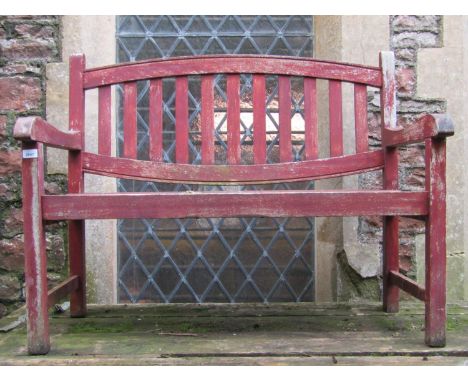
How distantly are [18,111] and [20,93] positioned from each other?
0.27ft

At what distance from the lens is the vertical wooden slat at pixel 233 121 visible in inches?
89.6

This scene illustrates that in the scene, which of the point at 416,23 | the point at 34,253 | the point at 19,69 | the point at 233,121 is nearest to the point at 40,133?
the point at 34,253

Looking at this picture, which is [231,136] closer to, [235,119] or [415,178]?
[235,119]

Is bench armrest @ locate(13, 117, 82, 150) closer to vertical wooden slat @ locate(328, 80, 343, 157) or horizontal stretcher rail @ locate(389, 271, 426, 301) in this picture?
vertical wooden slat @ locate(328, 80, 343, 157)

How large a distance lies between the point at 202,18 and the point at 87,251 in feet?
4.05

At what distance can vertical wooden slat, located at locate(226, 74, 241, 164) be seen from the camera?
89.6 inches

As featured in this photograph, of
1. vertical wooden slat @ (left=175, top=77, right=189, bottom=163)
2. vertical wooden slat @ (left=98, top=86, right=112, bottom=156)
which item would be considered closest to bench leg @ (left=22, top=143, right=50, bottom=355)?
vertical wooden slat @ (left=98, top=86, right=112, bottom=156)

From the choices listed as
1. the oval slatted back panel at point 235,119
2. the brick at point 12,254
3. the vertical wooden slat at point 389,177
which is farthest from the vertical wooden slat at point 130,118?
the vertical wooden slat at point 389,177

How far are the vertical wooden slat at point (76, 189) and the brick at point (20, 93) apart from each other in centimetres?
47

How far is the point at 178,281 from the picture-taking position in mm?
2836

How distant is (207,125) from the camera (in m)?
2.28

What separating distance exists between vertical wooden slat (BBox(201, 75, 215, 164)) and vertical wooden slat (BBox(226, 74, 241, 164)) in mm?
67
